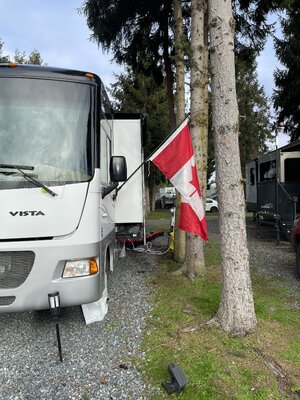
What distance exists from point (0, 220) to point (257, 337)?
9.26 ft

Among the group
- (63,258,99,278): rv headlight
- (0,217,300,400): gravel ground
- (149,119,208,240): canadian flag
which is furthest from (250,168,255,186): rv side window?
(63,258,99,278): rv headlight

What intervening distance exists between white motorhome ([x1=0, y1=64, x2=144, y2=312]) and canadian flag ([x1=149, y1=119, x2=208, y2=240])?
1.01 meters

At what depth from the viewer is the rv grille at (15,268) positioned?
4.00 meters

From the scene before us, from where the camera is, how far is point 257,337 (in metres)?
4.17

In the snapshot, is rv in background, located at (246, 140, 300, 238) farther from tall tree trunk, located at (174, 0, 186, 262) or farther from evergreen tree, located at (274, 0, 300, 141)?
evergreen tree, located at (274, 0, 300, 141)

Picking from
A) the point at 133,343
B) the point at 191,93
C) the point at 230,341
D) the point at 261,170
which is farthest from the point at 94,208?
the point at 261,170

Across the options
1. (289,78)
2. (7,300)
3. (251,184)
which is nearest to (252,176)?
(251,184)

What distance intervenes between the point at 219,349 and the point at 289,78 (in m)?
16.9

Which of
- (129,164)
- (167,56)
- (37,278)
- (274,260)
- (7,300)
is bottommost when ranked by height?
(274,260)

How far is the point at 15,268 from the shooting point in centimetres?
402

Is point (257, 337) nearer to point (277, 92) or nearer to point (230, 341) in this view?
point (230, 341)

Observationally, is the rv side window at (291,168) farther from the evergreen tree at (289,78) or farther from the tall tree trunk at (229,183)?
the tall tree trunk at (229,183)

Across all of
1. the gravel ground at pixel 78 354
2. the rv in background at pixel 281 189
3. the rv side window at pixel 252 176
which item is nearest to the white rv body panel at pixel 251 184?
the rv side window at pixel 252 176

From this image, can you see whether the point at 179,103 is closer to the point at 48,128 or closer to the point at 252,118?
the point at 48,128
